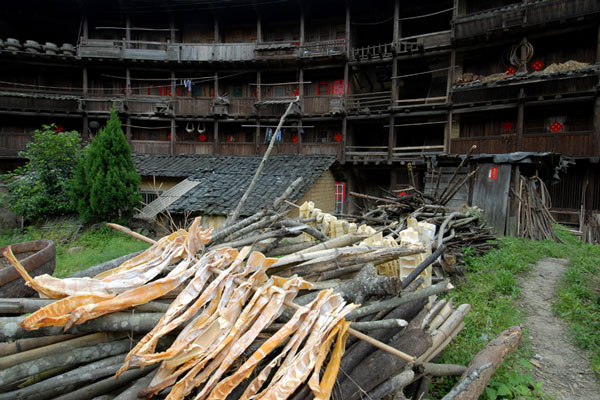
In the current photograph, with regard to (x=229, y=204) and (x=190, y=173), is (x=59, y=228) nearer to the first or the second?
(x=190, y=173)

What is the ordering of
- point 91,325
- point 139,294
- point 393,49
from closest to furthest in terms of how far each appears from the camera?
point 91,325
point 139,294
point 393,49

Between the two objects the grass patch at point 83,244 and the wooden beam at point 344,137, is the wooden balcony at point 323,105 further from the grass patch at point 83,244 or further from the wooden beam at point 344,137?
the grass patch at point 83,244

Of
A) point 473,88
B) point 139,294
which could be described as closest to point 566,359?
point 139,294

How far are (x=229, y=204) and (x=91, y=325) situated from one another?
10.2 metres

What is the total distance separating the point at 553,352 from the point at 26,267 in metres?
6.53

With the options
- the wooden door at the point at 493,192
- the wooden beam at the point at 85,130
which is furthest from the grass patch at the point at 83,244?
the wooden door at the point at 493,192

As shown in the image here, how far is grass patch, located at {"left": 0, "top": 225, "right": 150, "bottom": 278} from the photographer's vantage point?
9.38 meters

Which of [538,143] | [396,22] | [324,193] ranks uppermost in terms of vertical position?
[396,22]

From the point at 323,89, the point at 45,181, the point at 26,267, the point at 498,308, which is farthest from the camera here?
the point at 323,89

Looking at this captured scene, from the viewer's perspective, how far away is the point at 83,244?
11734 millimetres

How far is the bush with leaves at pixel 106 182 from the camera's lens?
1210 centimetres

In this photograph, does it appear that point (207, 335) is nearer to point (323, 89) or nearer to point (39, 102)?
point (323, 89)

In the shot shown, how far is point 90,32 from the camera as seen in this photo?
21984 mm

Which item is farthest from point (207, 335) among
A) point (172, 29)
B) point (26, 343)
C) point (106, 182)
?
point (172, 29)
